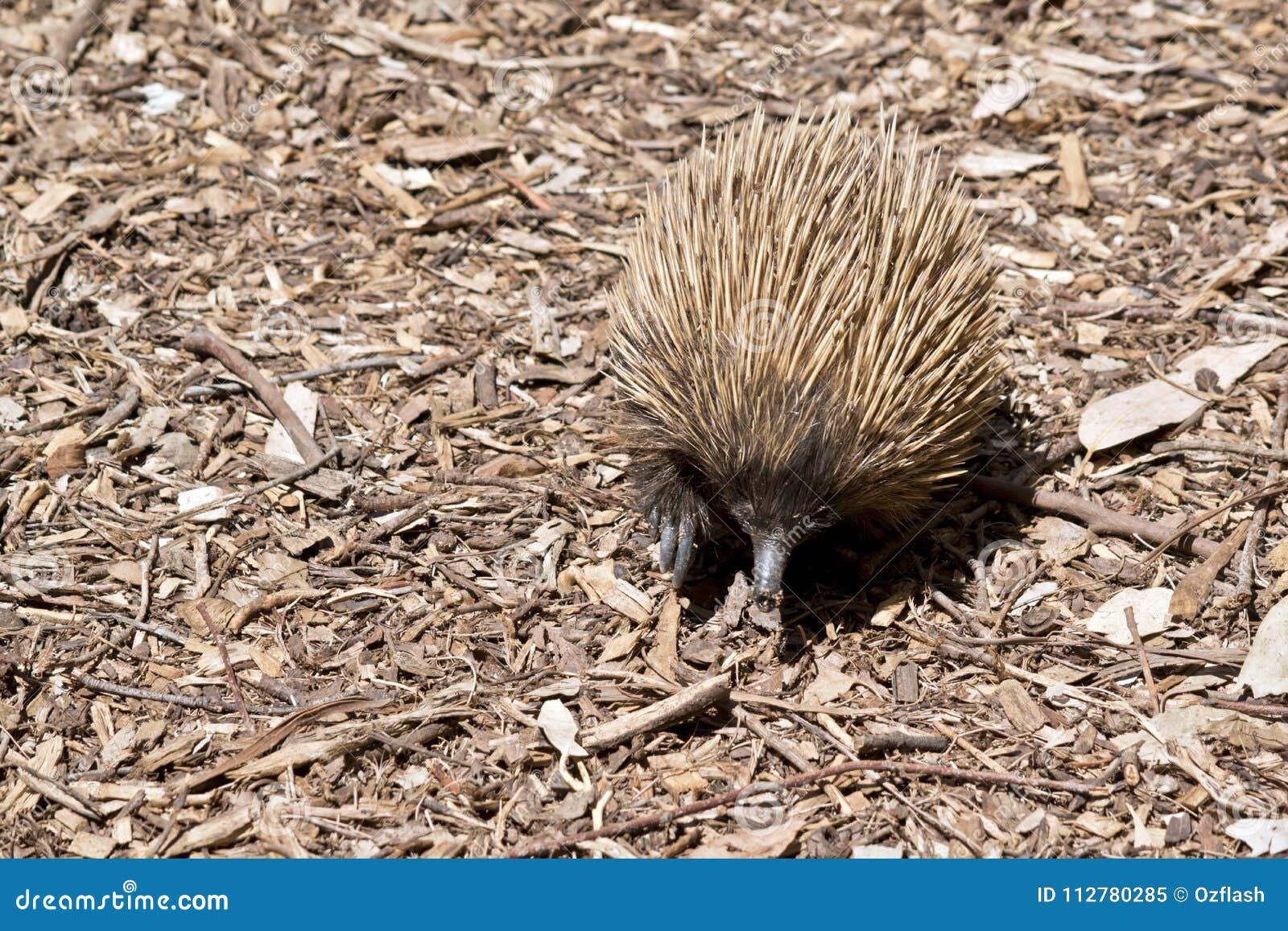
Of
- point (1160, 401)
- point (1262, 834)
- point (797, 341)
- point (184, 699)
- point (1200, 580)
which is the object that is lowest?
point (184, 699)

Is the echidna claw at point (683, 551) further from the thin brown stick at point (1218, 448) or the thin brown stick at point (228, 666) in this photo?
the thin brown stick at point (1218, 448)

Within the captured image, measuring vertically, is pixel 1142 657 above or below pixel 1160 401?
below

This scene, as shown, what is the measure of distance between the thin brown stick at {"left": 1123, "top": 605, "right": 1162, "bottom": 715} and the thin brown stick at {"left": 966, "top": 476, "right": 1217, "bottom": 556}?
0.39m

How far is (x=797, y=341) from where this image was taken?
404cm

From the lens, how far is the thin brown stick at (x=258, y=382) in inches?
202

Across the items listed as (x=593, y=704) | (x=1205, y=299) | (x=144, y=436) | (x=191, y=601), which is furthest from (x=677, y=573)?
(x=1205, y=299)

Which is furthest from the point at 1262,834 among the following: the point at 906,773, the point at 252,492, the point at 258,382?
the point at 258,382

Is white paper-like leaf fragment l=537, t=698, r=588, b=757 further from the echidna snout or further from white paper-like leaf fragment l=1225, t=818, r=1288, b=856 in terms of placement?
white paper-like leaf fragment l=1225, t=818, r=1288, b=856

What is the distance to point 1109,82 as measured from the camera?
729 cm

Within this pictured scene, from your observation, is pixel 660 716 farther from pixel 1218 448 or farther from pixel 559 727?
pixel 1218 448

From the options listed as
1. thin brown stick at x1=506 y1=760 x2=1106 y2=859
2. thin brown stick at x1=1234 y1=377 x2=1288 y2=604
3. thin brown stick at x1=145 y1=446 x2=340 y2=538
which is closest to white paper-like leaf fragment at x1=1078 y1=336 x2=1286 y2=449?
thin brown stick at x1=1234 y1=377 x2=1288 y2=604

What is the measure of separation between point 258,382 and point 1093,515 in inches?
135

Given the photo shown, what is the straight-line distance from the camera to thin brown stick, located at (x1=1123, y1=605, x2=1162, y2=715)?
4273 millimetres

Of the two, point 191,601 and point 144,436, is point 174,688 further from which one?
point 144,436
